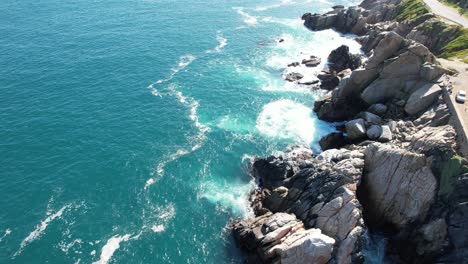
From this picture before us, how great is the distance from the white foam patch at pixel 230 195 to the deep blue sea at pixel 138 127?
0.96 ft

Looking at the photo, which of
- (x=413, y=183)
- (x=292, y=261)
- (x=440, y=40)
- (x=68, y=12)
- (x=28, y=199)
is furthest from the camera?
(x=68, y=12)

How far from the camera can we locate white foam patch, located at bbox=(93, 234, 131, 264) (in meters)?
56.9

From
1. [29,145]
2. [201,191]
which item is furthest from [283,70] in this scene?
[29,145]

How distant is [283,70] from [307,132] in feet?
120

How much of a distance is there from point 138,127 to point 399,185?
58.9 meters

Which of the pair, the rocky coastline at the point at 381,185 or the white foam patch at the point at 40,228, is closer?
the rocky coastline at the point at 381,185

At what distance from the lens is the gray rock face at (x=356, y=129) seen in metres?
75.5

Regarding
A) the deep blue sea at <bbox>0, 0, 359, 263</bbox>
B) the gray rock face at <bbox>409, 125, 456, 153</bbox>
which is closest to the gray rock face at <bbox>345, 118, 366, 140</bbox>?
the deep blue sea at <bbox>0, 0, 359, 263</bbox>

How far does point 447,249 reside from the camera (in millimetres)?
51875

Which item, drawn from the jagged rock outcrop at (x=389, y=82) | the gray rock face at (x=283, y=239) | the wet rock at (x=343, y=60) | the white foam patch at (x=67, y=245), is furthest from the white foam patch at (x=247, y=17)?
the white foam patch at (x=67, y=245)

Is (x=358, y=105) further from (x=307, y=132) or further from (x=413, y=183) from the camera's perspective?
(x=413, y=183)

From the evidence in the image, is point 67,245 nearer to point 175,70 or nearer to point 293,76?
point 175,70

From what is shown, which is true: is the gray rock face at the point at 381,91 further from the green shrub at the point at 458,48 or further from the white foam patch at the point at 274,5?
the white foam patch at the point at 274,5

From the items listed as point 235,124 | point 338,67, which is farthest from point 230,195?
point 338,67
